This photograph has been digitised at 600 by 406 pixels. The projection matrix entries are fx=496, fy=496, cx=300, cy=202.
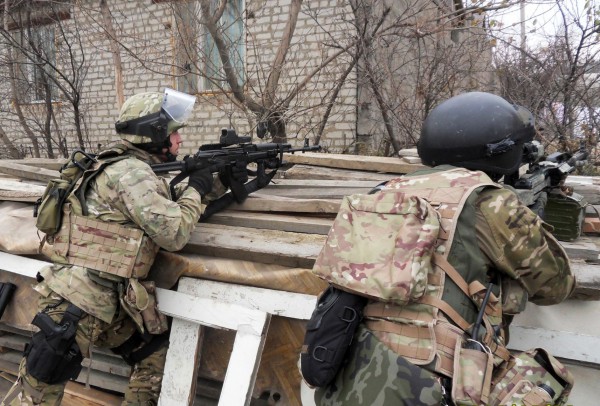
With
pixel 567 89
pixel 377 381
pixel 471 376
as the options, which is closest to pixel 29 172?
pixel 377 381

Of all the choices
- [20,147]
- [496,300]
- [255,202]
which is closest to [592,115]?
[255,202]

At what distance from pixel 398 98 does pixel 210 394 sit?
16.6ft

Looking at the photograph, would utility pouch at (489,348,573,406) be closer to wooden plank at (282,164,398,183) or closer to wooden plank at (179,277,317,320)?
wooden plank at (179,277,317,320)

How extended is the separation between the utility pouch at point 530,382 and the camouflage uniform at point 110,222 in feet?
5.21

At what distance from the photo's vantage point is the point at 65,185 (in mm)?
2645

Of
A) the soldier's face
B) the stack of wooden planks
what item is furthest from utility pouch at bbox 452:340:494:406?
the soldier's face

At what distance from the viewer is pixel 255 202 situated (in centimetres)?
301

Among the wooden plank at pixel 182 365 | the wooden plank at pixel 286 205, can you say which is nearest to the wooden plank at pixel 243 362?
the wooden plank at pixel 182 365

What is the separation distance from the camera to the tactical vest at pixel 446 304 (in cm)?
153

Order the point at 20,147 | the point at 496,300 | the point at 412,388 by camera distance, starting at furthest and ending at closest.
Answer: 1. the point at 20,147
2. the point at 496,300
3. the point at 412,388

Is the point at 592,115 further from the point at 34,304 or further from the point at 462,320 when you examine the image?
the point at 34,304

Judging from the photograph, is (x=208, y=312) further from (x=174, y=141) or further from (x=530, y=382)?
(x=530, y=382)

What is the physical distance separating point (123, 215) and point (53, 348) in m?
0.72

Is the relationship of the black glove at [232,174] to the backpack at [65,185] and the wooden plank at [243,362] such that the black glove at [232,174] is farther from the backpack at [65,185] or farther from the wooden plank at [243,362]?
the wooden plank at [243,362]
